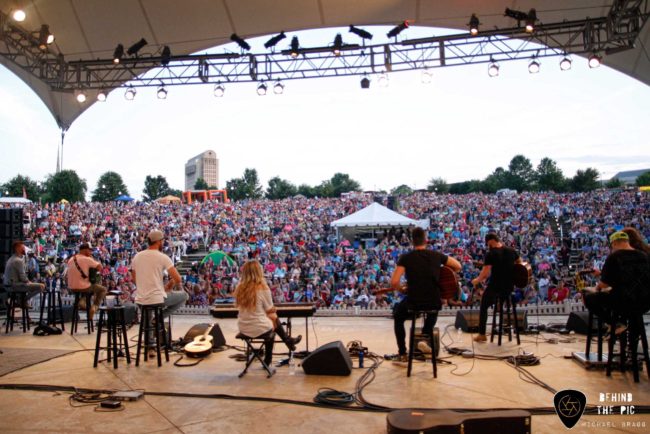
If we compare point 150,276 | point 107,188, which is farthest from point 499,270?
point 107,188

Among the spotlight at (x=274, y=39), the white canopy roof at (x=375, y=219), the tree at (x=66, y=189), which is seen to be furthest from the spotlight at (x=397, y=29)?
the tree at (x=66, y=189)

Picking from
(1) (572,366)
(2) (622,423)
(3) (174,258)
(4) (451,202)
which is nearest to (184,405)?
(2) (622,423)

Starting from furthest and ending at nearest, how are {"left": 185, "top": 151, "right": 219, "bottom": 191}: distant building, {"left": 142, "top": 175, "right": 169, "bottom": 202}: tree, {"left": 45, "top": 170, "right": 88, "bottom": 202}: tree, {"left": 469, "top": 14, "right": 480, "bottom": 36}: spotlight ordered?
{"left": 185, "top": 151, "right": 219, "bottom": 191}: distant building → {"left": 142, "top": 175, "right": 169, "bottom": 202}: tree → {"left": 45, "top": 170, "right": 88, "bottom": 202}: tree → {"left": 469, "top": 14, "right": 480, "bottom": 36}: spotlight

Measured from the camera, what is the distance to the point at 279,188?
67938mm

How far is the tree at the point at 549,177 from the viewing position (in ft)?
189

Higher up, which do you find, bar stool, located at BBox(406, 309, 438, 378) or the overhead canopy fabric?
the overhead canopy fabric

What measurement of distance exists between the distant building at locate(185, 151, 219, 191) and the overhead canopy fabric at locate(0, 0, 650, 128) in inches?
5249

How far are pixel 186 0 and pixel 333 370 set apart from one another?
329 inches

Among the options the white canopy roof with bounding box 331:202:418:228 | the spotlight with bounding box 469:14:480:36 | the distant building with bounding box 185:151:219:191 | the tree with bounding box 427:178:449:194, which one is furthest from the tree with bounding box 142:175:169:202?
the spotlight with bounding box 469:14:480:36

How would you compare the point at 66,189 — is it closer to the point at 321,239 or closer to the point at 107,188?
the point at 107,188

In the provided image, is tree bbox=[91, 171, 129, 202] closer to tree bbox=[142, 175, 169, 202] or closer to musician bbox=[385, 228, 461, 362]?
tree bbox=[142, 175, 169, 202]

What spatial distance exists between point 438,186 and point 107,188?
48130mm

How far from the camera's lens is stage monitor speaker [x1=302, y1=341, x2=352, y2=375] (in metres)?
4.27
